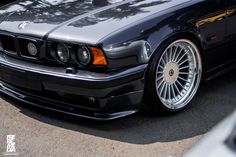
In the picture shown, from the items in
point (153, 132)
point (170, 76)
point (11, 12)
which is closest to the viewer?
point (153, 132)

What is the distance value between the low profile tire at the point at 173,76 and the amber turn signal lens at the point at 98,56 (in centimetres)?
42

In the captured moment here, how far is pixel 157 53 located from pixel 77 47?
2.22 ft

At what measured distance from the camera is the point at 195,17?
4.07m

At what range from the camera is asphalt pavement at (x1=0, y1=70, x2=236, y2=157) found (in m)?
3.56

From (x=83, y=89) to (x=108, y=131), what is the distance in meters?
0.48

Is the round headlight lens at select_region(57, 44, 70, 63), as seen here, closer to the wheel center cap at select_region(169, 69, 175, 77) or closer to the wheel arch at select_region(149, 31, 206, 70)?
the wheel arch at select_region(149, 31, 206, 70)

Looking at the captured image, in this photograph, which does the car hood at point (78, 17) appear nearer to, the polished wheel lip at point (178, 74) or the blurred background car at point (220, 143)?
the polished wheel lip at point (178, 74)

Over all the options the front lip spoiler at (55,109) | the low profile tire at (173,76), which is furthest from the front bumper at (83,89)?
the low profile tire at (173,76)

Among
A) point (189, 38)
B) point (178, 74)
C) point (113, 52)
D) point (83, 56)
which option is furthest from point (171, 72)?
point (83, 56)

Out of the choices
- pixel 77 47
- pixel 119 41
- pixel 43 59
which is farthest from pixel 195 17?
pixel 43 59

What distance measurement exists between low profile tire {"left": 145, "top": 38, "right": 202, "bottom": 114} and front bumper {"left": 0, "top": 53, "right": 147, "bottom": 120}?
144 mm

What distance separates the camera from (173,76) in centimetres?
417

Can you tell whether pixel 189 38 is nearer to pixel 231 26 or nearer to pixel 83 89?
pixel 231 26

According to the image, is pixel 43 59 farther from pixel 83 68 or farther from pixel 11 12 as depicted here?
pixel 11 12
